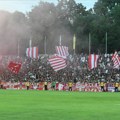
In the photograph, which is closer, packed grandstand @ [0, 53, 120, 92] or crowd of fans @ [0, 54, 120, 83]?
packed grandstand @ [0, 53, 120, 92]

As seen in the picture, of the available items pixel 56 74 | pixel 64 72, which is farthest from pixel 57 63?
pixel 56 74

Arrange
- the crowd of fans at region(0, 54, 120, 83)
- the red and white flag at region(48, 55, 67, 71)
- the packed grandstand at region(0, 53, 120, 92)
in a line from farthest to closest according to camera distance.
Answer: the crowd of fans at region(0, 54, 120, 83) < the packed grandstand at region(0, 53, 120, 92) < the red and white flag at region(48, 55, 67, 71)

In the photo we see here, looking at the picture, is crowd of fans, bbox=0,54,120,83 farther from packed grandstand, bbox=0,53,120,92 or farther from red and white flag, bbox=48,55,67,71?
red and white flag, bbox=48,55,67,71

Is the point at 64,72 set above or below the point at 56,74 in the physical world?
above

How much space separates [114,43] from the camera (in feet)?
259

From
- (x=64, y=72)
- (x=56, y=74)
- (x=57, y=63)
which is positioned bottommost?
(x=56, y=74)

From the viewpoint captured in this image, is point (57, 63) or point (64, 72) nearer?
point (57, 63)

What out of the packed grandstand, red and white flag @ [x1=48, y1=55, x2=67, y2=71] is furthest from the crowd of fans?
red and white flag @ [x1=48, y1=55, x2=67, y2=71]

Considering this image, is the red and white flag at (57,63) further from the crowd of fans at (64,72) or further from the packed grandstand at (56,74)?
the crowd of fans at (64,72)

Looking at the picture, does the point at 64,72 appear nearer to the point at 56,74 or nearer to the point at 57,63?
the point at 56,74

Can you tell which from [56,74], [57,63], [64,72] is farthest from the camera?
[56,74]

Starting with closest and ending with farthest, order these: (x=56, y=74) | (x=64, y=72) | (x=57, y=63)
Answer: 1. (x=57, y=63)
2. (x=64, y=72)
3. (x=56, y=74)

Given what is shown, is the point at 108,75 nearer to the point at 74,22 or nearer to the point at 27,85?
the point at 27,85

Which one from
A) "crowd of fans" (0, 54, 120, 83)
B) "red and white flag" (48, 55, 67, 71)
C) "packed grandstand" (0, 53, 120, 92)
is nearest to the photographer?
"red and white flag" (48, 55, 67, 71)
